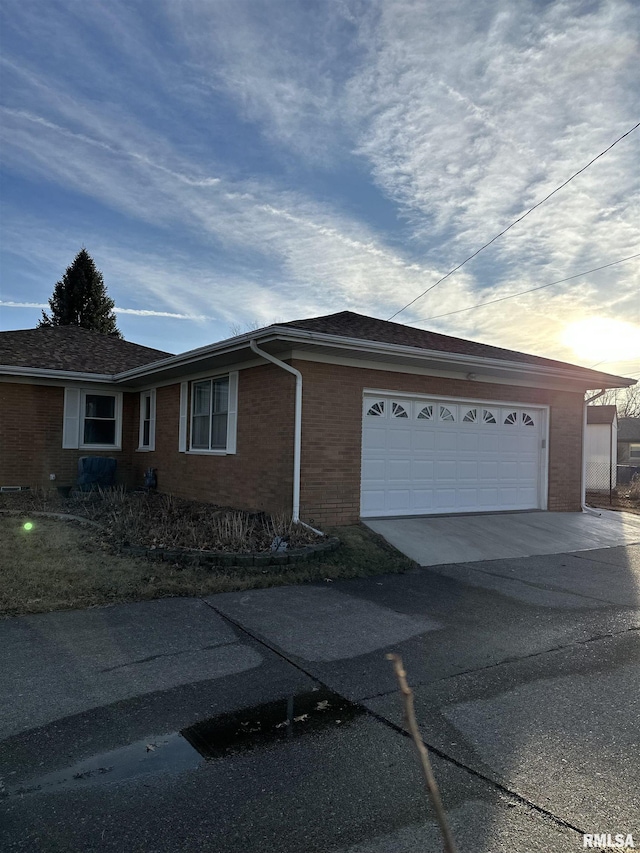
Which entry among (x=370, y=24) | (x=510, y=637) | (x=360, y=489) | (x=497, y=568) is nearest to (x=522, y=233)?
(x=370, y=24)

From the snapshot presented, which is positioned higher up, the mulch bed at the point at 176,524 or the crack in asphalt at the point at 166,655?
the mulch bed at the point at 176,524

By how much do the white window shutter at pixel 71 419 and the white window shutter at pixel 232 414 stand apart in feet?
18.7

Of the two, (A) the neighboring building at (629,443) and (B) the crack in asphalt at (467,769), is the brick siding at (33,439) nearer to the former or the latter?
(B) the crack in asphalt at (467,769)

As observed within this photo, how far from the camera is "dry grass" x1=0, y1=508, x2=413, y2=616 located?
20.6 ft

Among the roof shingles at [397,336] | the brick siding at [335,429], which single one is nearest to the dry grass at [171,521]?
the brick siding at [335,429]

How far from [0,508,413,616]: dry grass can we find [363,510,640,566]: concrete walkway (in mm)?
527

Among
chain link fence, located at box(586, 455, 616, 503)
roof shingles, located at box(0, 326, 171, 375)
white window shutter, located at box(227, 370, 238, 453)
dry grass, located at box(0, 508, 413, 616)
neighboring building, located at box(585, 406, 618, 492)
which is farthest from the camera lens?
neighboring building, located at box(585, 406, 618, 492)

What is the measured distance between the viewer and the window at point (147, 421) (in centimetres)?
1505

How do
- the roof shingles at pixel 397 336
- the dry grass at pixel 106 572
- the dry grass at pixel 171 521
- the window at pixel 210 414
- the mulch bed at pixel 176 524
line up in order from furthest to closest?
the window at pixel 210 414
the roof shingles at pixel 397 336
the dry grass at pixel 171 521
the mulch bed at pixel 176 524
the dry grass at pixel 106 572

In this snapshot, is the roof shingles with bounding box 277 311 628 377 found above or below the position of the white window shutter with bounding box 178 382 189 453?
above

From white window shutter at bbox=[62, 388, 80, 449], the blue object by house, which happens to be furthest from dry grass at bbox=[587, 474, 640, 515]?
white window shutter at bbox=[62, 388, 80, 449]

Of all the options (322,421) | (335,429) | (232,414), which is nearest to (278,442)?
(322,421)

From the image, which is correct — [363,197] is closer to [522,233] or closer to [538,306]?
[522,233]

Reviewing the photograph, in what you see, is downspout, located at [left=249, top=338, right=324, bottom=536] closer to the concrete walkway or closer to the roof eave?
the concrete walkway
